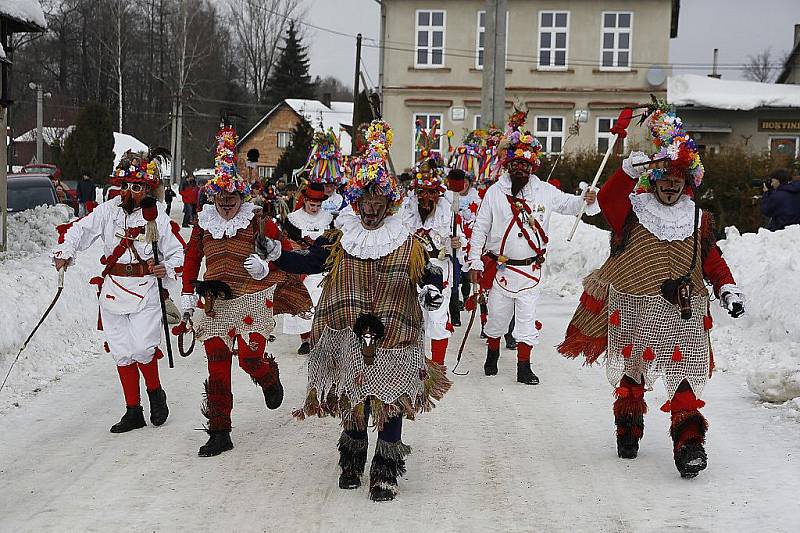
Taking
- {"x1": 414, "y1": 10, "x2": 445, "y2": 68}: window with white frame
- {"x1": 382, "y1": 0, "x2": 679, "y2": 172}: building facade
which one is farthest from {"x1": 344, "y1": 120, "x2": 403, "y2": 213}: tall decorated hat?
{"x1": 414, "y1": 10, "x2": 445, "y2": 68}: window with white frame

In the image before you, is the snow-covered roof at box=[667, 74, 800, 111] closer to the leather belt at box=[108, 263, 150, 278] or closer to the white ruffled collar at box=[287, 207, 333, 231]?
the white ruffled collar at box=[287, 207, 333, 231]

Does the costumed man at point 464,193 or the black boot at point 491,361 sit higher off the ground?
the costumed man at point 464,193

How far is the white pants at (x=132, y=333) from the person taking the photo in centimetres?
722

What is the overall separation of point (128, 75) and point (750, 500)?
59.5 metres

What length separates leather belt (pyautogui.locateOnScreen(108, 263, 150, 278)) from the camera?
7.19m

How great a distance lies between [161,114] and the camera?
6231cm

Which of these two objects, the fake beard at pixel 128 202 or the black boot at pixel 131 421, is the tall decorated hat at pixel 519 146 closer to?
the fake beard at pixel 128 202

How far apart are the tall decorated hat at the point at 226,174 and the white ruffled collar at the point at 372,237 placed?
4.11 feet

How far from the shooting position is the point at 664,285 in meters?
6.00

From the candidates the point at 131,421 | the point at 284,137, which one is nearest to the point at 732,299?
the point at 131,421

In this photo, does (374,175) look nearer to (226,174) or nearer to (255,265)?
(255,265)

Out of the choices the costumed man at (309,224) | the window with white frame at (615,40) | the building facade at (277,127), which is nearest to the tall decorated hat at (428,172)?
the costumed man at (309,224)

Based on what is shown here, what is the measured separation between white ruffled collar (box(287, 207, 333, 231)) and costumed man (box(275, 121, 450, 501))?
15.7ft

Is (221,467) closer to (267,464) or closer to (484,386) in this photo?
(267,464)
